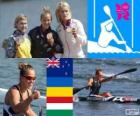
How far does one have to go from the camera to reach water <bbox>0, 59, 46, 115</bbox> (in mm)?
10102

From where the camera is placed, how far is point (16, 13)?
10125mm

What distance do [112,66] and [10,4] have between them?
4.10 ft

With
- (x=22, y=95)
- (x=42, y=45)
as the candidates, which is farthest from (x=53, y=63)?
(x=22, y=95)

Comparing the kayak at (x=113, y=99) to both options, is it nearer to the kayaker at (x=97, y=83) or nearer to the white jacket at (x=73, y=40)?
the kayaker at (x=97, y=83)

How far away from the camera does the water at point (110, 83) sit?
10.1 m

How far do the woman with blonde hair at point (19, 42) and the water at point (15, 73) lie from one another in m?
0.07

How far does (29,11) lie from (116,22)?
92cm

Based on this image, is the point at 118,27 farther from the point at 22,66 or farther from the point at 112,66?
the point at 22,66

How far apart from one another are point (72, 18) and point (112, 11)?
1.39ft

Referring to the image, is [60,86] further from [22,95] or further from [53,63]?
[22,95]

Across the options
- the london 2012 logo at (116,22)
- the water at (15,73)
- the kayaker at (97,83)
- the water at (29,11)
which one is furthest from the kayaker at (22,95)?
the london 2012 logo at (116,22)

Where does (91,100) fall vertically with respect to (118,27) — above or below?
below

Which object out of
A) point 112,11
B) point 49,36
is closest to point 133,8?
point 112,11

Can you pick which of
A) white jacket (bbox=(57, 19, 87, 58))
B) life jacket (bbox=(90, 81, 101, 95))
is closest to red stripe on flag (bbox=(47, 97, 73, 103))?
life jacket (bbox=(90, 81, 101, 95))
